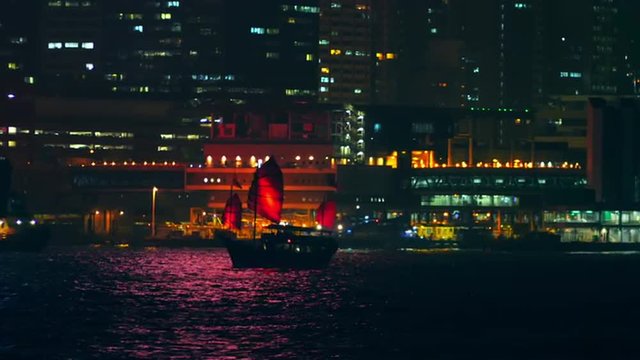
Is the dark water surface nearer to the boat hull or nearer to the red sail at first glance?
the boat hull

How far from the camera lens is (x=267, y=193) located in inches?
7052

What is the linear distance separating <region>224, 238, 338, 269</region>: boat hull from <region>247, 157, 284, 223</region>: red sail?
7.98 m

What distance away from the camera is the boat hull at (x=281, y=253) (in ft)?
555

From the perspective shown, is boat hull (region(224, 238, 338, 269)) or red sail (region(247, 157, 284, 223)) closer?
boat hull (region(224, 238, 338, 269))

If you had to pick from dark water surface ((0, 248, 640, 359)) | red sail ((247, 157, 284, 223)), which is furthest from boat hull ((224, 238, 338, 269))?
red sail ((247, 157, 284, 223))

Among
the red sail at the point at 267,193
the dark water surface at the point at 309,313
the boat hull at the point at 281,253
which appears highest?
the red sail at the point at 267,193

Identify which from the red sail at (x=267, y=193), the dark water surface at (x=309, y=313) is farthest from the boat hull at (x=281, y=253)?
the red sail at (x=267, y=193)

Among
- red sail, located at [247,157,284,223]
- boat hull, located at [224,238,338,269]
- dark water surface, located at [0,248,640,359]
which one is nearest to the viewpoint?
dark water surface, located at [0,248,640,359]

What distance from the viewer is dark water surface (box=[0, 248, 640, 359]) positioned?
95.4m

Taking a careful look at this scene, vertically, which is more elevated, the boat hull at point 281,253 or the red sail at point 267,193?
the red sail at point 267,193

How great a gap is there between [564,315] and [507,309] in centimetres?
690

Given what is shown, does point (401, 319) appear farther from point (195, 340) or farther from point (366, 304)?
point (195, 340)

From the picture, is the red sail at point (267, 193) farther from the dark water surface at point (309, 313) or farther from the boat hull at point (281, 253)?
the dark water surface at point (309, 313)

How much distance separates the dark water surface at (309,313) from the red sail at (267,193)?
319 inches
